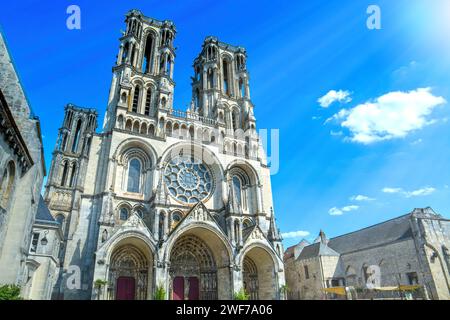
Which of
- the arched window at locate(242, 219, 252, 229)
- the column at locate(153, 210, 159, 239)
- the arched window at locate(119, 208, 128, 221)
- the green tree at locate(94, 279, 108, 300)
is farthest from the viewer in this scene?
the arched window at locate(242, 219, 252, 229)

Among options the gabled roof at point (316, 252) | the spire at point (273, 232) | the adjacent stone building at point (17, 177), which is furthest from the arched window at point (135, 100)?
the gabled roof at point (316, 252)

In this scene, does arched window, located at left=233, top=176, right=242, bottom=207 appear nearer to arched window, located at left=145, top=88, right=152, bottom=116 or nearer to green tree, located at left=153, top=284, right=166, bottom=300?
arched window, located at left=145, top=88, right=152, bottom=116

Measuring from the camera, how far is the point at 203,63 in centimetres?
3706

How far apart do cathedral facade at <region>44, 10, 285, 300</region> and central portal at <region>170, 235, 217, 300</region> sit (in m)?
0.08

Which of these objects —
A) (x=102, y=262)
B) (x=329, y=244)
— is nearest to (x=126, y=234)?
(x=102, y=262)

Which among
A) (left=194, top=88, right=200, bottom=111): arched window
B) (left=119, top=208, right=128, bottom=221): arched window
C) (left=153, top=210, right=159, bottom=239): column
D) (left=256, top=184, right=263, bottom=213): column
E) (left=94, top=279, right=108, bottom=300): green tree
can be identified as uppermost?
(left=194, top=88, right=200, bottom=111): arched window

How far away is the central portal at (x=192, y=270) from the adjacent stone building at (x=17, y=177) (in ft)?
39.5

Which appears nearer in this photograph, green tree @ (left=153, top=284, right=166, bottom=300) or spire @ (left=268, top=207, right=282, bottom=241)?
green tree @ (left=153, top=284, right=166, bottom=300)

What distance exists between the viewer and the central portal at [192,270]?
2339 cm

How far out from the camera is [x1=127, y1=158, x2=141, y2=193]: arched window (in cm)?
2499

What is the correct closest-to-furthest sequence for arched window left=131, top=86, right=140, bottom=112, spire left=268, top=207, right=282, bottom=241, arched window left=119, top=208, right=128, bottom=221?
1. arched window left=119, top=208, right=128, bottom=221
2. spire left=268, top=207, right=282, bottom=241
3. arched window left=131, top=86, right=140, bottom=112

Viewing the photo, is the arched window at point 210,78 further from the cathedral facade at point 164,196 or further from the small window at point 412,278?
the small window at point 412,278

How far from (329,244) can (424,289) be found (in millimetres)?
16472

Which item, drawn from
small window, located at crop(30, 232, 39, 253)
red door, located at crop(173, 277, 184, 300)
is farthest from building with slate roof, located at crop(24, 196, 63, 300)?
red door, located at crop(173, 277, 184, 300)
